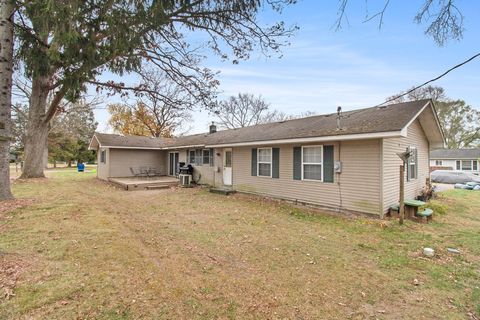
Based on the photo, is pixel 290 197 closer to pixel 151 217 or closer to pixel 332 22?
pixel 151 217

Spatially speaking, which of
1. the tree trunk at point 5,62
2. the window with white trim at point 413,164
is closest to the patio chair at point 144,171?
the tree trunk at point 5,62

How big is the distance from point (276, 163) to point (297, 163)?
3.62 ft

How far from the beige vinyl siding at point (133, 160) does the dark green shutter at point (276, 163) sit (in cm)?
1150

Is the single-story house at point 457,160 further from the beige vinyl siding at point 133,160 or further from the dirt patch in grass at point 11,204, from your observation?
the dirt patch in grass at point 11,204

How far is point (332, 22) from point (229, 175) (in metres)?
9.72

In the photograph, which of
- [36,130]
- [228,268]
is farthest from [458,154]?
[36,130]

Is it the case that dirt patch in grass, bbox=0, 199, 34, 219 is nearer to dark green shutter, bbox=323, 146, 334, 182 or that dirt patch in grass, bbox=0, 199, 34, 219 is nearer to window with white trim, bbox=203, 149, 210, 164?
window with white trim, bbox=203, 149, 210, 164

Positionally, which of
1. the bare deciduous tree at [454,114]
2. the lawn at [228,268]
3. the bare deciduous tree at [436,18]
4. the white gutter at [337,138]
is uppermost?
the bare deciduous tree at [454,114]

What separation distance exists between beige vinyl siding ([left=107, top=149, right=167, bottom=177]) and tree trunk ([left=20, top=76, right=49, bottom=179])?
389 centimetres

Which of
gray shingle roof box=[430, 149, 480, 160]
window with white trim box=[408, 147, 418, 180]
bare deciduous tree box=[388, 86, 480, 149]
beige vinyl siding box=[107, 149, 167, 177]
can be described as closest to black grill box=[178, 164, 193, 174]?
beige vinyl siding box=[107, 149, 167, 177]

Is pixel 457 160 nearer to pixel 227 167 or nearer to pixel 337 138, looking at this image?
pixel 227 167

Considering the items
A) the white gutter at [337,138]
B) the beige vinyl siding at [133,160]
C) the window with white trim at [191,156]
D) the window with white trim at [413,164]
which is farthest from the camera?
the beige vinyl siding at [133,160]

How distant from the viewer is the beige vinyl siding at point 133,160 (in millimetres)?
17203

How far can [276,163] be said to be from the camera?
1025 centimetres
